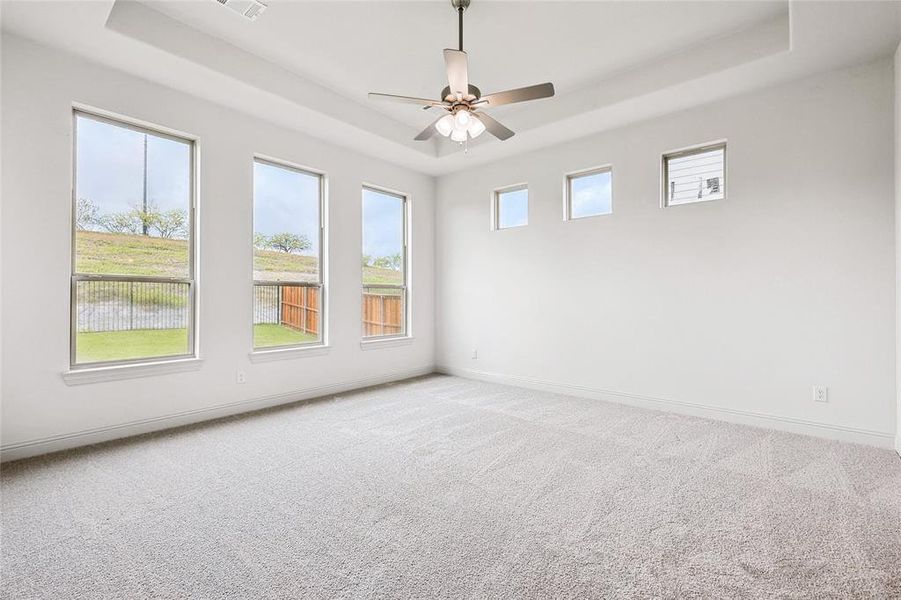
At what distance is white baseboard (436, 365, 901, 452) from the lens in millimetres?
3172

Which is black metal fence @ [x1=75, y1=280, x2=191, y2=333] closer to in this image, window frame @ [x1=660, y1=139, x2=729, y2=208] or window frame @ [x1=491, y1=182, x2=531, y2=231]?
window frame @ [x1=491, y1=182, x2=531, y2=231]

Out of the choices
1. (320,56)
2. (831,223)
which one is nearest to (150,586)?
(320,56)

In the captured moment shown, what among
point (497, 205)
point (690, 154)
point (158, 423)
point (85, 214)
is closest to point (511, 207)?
point (497, 205)

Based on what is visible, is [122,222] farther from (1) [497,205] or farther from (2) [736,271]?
(2) [736,271]

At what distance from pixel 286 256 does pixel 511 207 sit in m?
2.79

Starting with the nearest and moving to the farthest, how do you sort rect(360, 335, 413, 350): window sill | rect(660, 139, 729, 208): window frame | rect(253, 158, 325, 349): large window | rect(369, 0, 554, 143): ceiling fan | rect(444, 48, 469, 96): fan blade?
rect(444, 48, 469, 96): fan blade → rect(369, 0, 554, 143): ceiling fan → rect(660, 139, 729, 208): window frame → rect(253, 158, 325, 349): large window → rect(360, 335, 413, 350): window sill

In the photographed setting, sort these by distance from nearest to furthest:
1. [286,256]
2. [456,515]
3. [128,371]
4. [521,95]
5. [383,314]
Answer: [456,515] → [521,95] → [128,371] → [286,256] → [383,314]

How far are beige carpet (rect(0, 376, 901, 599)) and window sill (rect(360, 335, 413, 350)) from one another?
178cm

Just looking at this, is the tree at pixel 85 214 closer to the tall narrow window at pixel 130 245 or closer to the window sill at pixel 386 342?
the tall narrow window at pixel 130 245

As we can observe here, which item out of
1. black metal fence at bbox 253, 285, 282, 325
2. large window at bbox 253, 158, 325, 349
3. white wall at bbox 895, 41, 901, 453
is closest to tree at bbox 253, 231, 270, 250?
large window at bbox 253, 158, 325, 349

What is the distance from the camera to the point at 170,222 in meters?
3.63

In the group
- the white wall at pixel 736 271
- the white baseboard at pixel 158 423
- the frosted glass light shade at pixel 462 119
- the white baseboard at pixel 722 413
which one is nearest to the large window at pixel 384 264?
the white baseboard at pixel 158 423

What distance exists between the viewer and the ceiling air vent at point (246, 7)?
9.05 ft

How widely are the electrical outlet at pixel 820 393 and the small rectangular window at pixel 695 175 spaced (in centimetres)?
176
